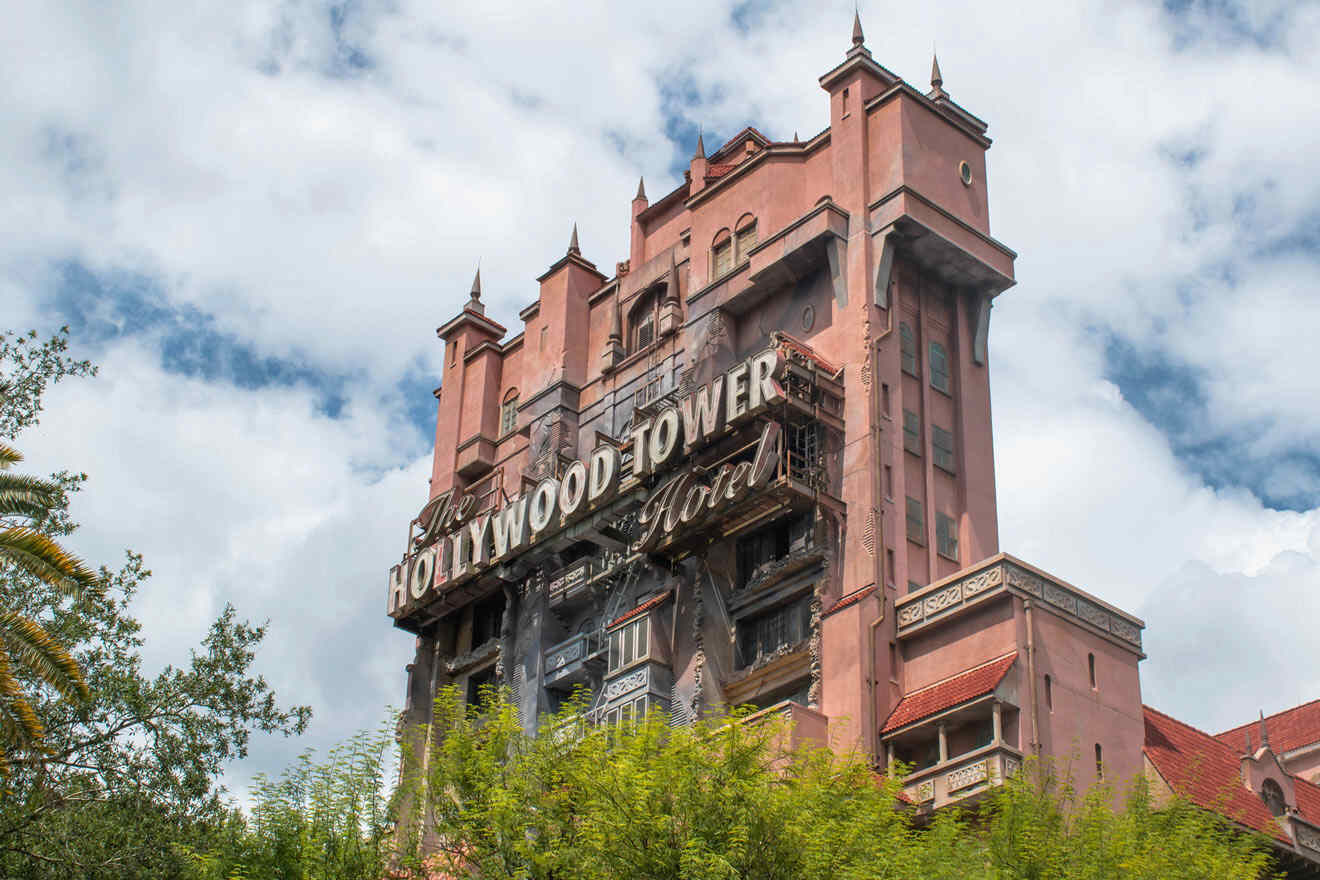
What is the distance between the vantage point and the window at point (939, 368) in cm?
5572

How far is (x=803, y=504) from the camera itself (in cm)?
5144

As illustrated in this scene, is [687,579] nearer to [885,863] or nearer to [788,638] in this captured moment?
[788,638]

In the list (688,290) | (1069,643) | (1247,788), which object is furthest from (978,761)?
(688,290)

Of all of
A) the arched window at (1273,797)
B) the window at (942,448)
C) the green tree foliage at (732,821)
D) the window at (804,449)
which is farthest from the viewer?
the window at (942,448)

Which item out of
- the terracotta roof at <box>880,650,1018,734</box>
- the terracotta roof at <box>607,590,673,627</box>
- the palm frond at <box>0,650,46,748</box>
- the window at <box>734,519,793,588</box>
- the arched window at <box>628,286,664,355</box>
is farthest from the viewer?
the arched window at <box>628,286,664,355</box>

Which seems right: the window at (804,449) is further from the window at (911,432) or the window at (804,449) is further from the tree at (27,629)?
the tree at (27,629)

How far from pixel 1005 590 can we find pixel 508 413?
2813 centimetres

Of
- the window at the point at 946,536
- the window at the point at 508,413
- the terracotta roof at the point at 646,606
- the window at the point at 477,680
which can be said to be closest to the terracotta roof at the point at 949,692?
the window at the point at 946,536

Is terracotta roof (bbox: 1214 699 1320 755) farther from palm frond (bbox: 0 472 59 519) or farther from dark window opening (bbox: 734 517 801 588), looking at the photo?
palm frond (bbox: 0 472 59 519)

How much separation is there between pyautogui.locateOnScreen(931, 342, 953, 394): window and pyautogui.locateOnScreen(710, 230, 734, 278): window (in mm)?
8005

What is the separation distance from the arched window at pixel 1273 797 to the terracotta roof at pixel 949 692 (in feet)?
39.7

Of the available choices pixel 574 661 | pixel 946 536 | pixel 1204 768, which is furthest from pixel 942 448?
pixel 574 661

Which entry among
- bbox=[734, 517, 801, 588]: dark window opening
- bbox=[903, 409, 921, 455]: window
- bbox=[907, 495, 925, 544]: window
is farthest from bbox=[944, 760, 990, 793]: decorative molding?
bbox=[903, 409, 921, 455]: window

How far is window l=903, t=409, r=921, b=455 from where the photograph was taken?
53.7 metres
